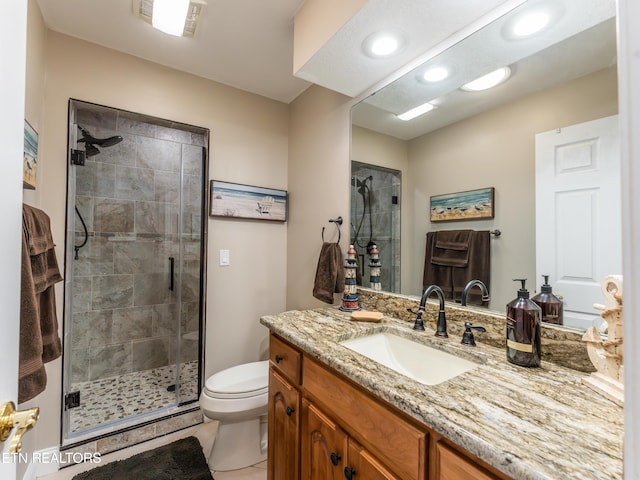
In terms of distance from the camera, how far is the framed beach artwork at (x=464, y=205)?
4.00ft

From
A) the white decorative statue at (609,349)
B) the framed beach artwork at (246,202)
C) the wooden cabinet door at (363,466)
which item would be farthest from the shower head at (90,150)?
the white decorative statue at (609,349)

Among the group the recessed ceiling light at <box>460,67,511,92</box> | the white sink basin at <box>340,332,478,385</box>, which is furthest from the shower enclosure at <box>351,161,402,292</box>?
the recessed ceiling light at <box>460,67,511,92</box>

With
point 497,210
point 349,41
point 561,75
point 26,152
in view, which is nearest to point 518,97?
point 561,75

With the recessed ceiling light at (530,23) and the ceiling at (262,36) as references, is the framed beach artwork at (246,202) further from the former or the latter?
the recessed ceiling light at (530,23)

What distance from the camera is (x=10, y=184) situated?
573mm

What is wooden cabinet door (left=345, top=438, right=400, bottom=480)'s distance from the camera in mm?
799

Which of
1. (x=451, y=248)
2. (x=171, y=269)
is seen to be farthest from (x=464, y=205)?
(x=171, y=269)

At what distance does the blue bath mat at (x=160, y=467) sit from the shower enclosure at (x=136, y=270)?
31 cm

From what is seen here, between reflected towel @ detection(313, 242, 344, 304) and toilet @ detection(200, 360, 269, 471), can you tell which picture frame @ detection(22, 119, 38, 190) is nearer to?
toilet @ detection(200, 360, 269, 471)

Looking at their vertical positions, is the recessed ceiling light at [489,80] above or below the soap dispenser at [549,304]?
above

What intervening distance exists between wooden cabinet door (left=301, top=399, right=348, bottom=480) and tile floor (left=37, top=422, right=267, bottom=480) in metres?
0.76

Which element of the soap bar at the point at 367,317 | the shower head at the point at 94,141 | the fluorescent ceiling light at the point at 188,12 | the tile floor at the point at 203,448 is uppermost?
the fluorescent ceiling light at the point at 188,12

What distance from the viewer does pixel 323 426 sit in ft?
3.40

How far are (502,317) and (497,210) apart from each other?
0.43 metres
